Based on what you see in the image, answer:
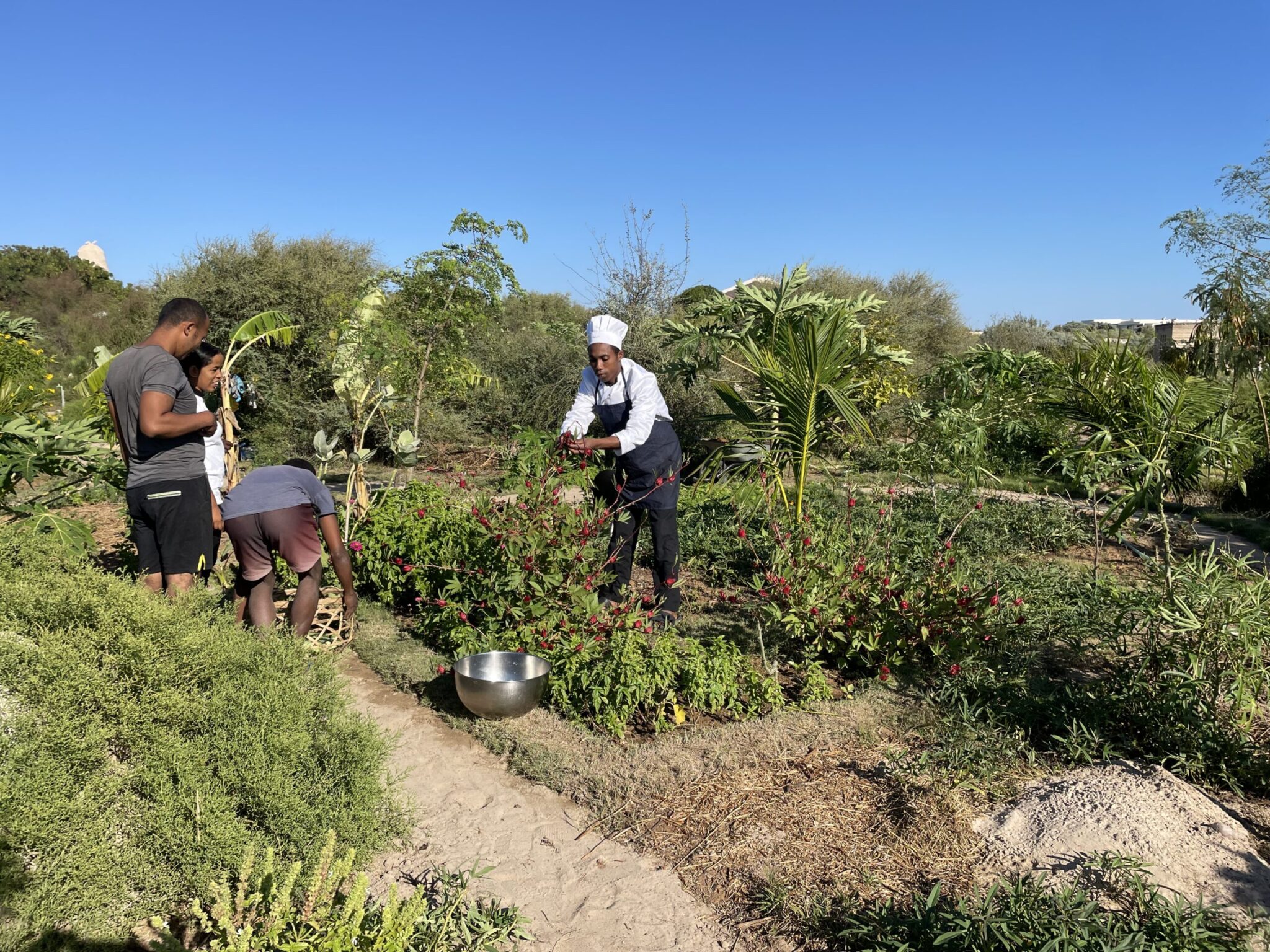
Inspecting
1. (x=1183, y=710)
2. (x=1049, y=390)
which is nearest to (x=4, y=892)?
(x=1183, y=710)

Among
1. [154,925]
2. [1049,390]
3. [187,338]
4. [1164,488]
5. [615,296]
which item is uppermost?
[615,296]

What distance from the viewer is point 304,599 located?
449 centimetres

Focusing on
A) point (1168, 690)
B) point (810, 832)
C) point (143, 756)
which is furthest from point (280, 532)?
point (1168, 690)

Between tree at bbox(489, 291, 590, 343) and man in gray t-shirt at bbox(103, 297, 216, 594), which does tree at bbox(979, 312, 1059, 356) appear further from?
man in gray t-shirt at bbox(103, 297, 216, 594)

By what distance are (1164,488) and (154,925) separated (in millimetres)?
4587

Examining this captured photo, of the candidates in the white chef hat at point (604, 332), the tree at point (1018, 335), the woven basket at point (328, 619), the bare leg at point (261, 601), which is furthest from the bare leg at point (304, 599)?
the tree at point (1018, 335)

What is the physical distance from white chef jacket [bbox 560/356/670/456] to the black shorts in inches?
76.4

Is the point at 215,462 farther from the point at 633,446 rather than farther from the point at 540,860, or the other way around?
the point at 540,860

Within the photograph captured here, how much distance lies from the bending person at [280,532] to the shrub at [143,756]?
1.33m

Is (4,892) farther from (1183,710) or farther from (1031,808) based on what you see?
(1183,710)

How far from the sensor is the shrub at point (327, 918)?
203cm

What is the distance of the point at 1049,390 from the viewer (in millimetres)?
5316

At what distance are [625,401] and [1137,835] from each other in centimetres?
325

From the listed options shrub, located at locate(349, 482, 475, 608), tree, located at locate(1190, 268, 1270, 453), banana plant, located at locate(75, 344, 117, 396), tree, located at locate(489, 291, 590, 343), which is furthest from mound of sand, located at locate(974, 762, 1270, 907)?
tree, located at locate(489, 291, 590, 343)
